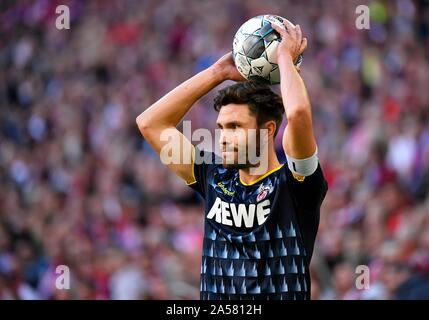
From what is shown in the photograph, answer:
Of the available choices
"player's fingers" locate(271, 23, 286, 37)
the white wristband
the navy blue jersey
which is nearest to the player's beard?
the navy blue jersey

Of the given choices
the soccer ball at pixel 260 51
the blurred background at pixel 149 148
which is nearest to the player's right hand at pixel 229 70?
the soccer ball at pixel 260 51

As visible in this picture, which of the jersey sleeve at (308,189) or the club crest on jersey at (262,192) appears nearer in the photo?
the jersey sleeve at (308,189)

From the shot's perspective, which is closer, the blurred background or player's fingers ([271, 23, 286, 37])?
player's fingers ([271, 23, 286, 37])

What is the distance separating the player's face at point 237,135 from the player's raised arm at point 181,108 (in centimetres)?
23

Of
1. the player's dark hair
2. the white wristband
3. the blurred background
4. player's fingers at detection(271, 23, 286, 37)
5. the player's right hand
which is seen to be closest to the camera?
the white wristband

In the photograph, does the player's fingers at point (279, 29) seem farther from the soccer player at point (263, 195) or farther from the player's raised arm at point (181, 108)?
the player's raised arm at point (181, 108)

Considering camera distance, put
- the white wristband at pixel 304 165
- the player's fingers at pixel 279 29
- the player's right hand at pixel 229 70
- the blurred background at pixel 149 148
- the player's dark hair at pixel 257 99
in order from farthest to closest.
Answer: the blurred background at pixel 149 148 → the player's right hand at pixel 229 70 → the player's dark hair at pixel 257 99 → the player's fingers at pixel 279 29 → the white wristband at pixel 304 165

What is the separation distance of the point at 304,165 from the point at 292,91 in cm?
37

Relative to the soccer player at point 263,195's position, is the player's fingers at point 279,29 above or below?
above

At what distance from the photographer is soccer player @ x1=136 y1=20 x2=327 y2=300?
184 inches

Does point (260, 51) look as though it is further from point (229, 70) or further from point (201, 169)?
point (201, 169)

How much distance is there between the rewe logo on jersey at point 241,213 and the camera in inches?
193

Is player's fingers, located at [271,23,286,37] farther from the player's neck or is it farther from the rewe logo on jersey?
the rewe logo on jersey
